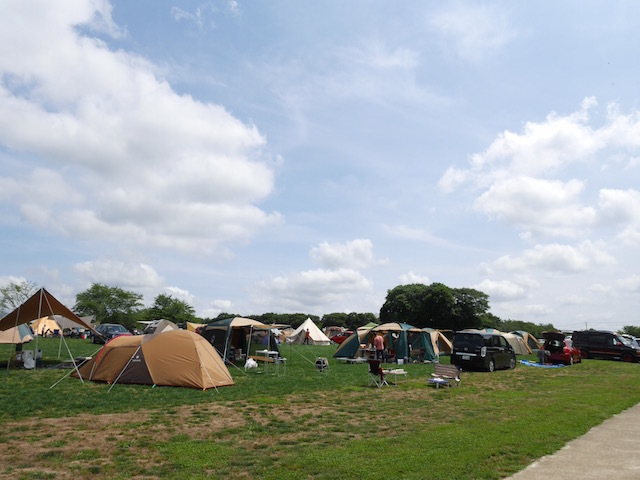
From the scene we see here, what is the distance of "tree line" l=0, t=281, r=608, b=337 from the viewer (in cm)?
6412

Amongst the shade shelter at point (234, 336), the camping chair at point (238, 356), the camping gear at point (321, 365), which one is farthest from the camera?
the camping chair at point (238, 356)

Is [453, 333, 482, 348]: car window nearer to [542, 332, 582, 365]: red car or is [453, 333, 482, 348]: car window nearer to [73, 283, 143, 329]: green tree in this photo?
[542, 332, 582, 365]: red car

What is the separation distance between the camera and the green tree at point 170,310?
7456 centimetres

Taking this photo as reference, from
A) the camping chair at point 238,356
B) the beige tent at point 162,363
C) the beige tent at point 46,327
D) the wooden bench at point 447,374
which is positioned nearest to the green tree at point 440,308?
the beige tent at point 46,327

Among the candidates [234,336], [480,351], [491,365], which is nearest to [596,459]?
[480,351]

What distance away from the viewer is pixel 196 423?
8.99 metres

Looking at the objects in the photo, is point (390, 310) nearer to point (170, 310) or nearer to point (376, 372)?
point (170, 310)

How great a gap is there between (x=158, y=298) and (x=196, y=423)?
7584 cm

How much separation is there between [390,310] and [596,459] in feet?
215

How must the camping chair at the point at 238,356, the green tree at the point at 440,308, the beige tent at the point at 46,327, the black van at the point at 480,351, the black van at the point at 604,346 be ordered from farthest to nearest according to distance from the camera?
the green tree at the point at 440,308
the beige tent at the point at 46,327
the black van at the point at 604,346
the camping chair at the point at 238,356
the black van at the point at 480,351

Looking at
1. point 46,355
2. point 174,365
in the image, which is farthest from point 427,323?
point 174,365

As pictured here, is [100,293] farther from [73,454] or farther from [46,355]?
[73,454]

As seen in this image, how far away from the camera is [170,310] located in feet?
253

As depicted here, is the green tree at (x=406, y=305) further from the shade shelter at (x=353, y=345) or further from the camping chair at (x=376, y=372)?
the camping chair at (x=376, y=372)
